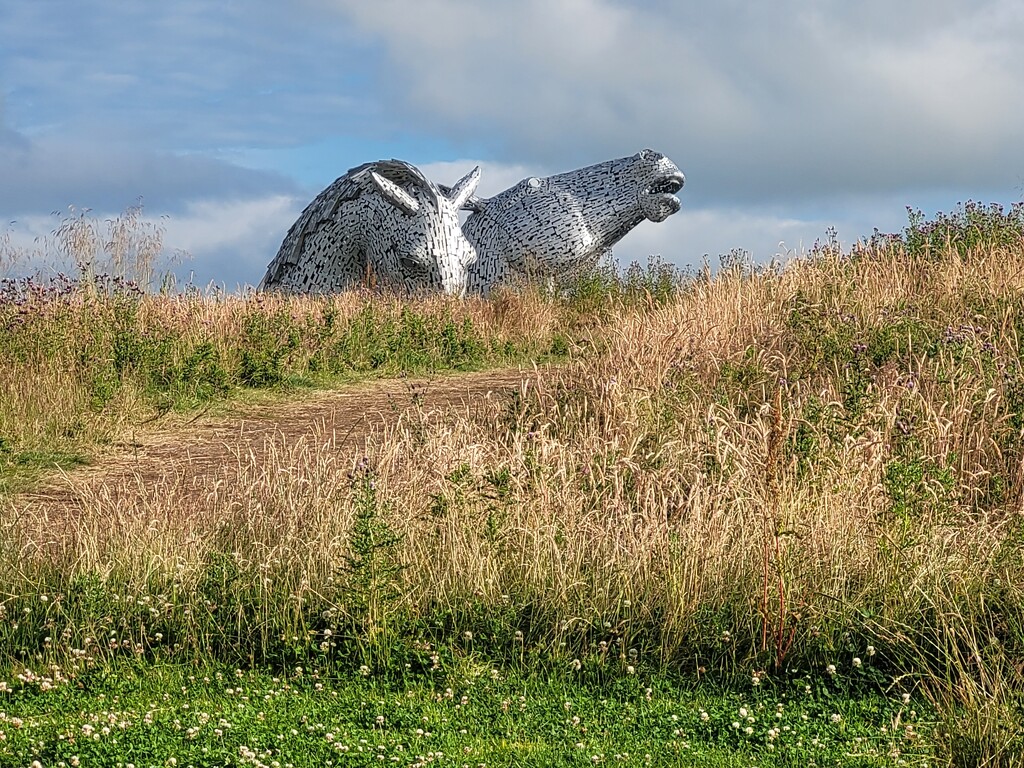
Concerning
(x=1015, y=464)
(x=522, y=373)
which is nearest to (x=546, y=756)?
(x=1015, y=464)

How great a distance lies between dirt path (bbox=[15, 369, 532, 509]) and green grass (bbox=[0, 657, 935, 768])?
7.52ft

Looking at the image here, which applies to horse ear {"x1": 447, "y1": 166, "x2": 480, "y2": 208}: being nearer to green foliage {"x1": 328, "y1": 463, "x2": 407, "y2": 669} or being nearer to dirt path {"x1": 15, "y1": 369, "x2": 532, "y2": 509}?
dirt path {"x1": 15, "y1": 369, "x2": 532, "y2": 509}

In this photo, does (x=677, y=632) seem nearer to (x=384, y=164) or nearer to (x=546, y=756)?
(x=546, y=756)

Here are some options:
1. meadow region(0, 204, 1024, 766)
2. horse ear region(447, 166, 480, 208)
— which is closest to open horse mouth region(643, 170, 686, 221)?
horse ear region(447, 166, 480, 208)

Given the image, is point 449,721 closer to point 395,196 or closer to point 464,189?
point 395,196

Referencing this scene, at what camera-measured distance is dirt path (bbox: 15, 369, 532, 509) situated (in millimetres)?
8344

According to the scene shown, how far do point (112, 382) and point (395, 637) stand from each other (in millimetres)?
6357

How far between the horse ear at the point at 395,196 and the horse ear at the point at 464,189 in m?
0.96

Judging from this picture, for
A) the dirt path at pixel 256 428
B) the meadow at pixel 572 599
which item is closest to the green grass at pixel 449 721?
the meadow at pixel 572 599

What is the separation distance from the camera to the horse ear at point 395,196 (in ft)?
59.3

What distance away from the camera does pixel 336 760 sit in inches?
157

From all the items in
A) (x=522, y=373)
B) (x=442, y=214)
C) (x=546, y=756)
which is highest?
(x=442, y=214)

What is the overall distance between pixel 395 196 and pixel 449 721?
14442 millimetres

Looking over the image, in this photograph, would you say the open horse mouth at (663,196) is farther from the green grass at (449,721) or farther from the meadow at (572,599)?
the green grass at (449,721)
